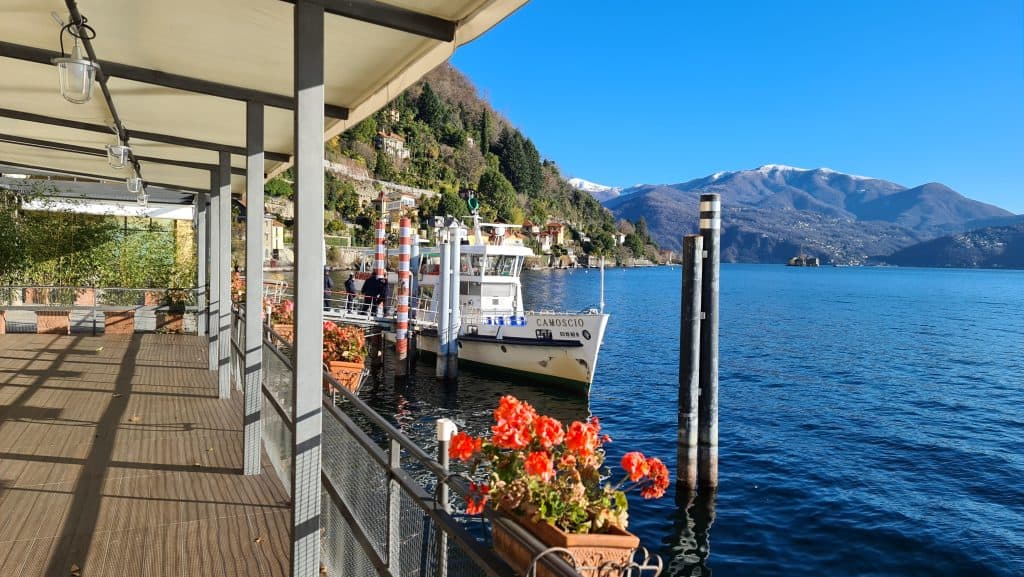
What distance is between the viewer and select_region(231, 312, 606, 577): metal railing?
203cm

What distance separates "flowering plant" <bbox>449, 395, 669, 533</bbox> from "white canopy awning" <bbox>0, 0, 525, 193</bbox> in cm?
165

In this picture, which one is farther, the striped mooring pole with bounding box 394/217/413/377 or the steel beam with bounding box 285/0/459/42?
the striped mooring pole with bounding box 394/217/413/377

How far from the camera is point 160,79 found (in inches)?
169

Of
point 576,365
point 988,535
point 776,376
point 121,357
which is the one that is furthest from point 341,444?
point 776,376

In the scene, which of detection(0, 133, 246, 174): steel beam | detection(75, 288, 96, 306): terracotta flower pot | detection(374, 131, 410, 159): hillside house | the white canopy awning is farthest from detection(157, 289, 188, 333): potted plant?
detection(374, 131, 410, 159): hillside house

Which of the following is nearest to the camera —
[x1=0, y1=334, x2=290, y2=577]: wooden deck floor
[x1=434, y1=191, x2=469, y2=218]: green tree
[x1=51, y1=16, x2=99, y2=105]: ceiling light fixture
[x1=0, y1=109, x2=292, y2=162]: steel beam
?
[x1=51, y1=16, x2=99, y2=105]: ceiling light fixture

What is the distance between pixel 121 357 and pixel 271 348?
21.3ft

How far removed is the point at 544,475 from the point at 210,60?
3.16 metres

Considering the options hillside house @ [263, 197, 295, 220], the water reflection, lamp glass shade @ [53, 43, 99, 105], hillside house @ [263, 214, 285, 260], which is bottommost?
the water reflection

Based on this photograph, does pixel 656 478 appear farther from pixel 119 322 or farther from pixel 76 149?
pixel 119 322

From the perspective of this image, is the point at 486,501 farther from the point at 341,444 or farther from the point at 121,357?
the point at 121,357

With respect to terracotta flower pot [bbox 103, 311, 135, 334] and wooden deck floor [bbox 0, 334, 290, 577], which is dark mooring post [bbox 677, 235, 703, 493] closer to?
wooden deck floor [bbox 0, 334, 290, 577]

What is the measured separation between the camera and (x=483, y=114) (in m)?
138

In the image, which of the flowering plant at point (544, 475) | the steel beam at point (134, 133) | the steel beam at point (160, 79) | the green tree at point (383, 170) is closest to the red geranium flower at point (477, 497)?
the flowering plant at point (544, 475)
